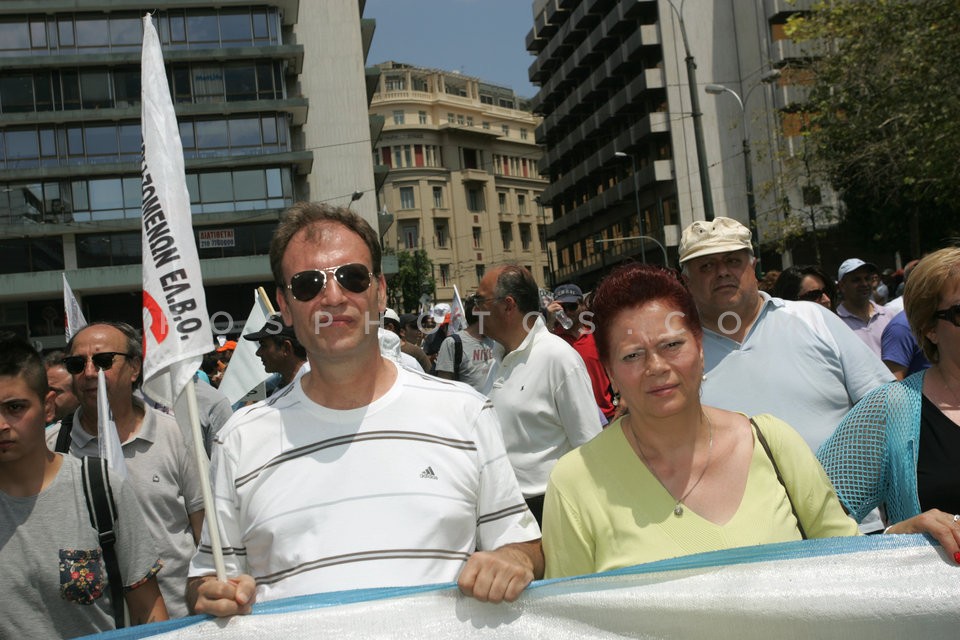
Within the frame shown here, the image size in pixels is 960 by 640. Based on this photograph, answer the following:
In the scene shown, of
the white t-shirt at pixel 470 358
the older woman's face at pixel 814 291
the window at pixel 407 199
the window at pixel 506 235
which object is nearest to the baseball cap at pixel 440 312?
the white t-shirt at pixel 470 358

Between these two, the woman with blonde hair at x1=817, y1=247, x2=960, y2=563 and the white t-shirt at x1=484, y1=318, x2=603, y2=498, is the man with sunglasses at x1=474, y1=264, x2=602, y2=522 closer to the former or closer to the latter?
the white t-shirt at x1=484, y1=318, x2=603, y2=498

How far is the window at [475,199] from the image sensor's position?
102 meters

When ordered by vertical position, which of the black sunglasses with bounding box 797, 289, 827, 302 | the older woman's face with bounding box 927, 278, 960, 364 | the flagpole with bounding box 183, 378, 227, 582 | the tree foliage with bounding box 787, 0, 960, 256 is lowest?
the flagpole with bounding box 183, 378, 227, 582

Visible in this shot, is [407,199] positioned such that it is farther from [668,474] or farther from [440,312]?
[668,474]

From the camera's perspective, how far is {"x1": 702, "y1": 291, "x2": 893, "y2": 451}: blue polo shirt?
4.09m

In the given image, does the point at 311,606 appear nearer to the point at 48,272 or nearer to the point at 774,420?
the point at 774,420

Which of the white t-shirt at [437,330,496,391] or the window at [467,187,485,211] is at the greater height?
the window at [467,187,485,211]

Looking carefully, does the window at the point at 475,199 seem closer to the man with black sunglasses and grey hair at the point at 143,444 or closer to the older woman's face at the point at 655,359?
the man with black sunglasses and grey hair at the point at 143,444

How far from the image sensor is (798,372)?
4.14 m

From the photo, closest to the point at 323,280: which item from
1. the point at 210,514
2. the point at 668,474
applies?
the point at 210,514

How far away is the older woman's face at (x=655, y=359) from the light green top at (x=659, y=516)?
0.61 feet

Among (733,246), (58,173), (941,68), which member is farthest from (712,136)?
(733,246)

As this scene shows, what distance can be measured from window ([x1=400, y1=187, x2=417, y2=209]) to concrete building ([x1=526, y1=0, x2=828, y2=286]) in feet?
91.0

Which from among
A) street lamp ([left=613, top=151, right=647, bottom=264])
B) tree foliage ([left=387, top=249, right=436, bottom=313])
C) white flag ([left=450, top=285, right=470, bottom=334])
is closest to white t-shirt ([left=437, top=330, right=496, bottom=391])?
white flag ([left=450, top=285, right=470, bottom=334])
